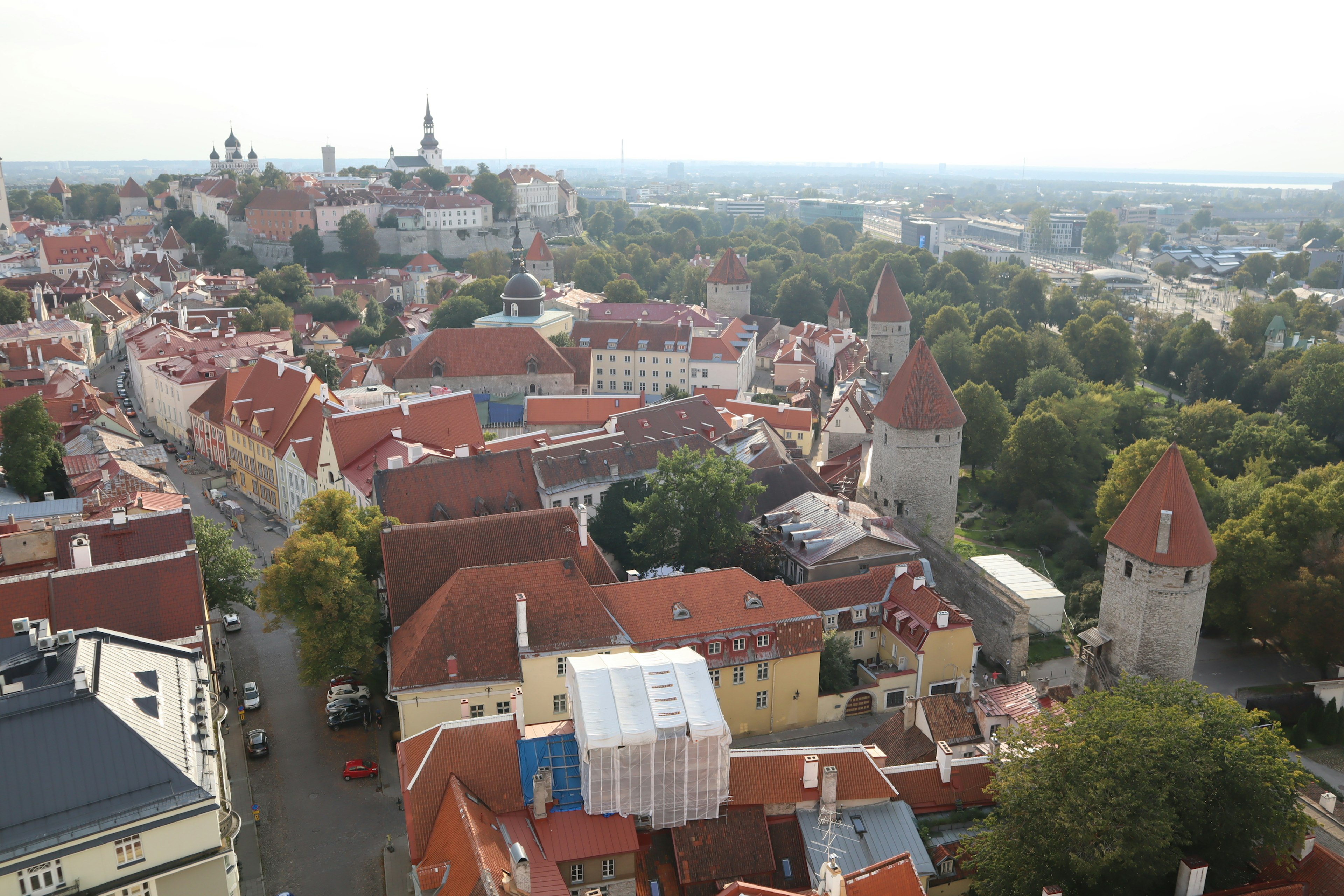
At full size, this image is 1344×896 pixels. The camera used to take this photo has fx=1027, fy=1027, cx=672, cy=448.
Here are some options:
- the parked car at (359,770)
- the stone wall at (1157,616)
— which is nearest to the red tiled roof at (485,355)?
the parked car at (359,770)

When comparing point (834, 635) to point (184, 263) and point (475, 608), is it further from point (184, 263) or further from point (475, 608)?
point (184, 263)

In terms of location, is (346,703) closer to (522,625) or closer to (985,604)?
(522,625)

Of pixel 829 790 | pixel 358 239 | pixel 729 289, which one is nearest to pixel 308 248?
pixel 358 239

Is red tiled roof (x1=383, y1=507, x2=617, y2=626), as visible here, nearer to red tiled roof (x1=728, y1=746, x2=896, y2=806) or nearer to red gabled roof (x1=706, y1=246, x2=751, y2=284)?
red tiled roof (x1=728, y1=746, x2=896, y2=806)

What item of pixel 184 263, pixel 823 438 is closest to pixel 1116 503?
pixel 823 438

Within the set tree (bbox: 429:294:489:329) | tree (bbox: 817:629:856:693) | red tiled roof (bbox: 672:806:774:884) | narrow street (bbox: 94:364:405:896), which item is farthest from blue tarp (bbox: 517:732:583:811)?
tree (bbox: 429:294:489:329)

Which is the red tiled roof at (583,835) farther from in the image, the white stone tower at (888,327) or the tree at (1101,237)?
the tree at (1101,237)
